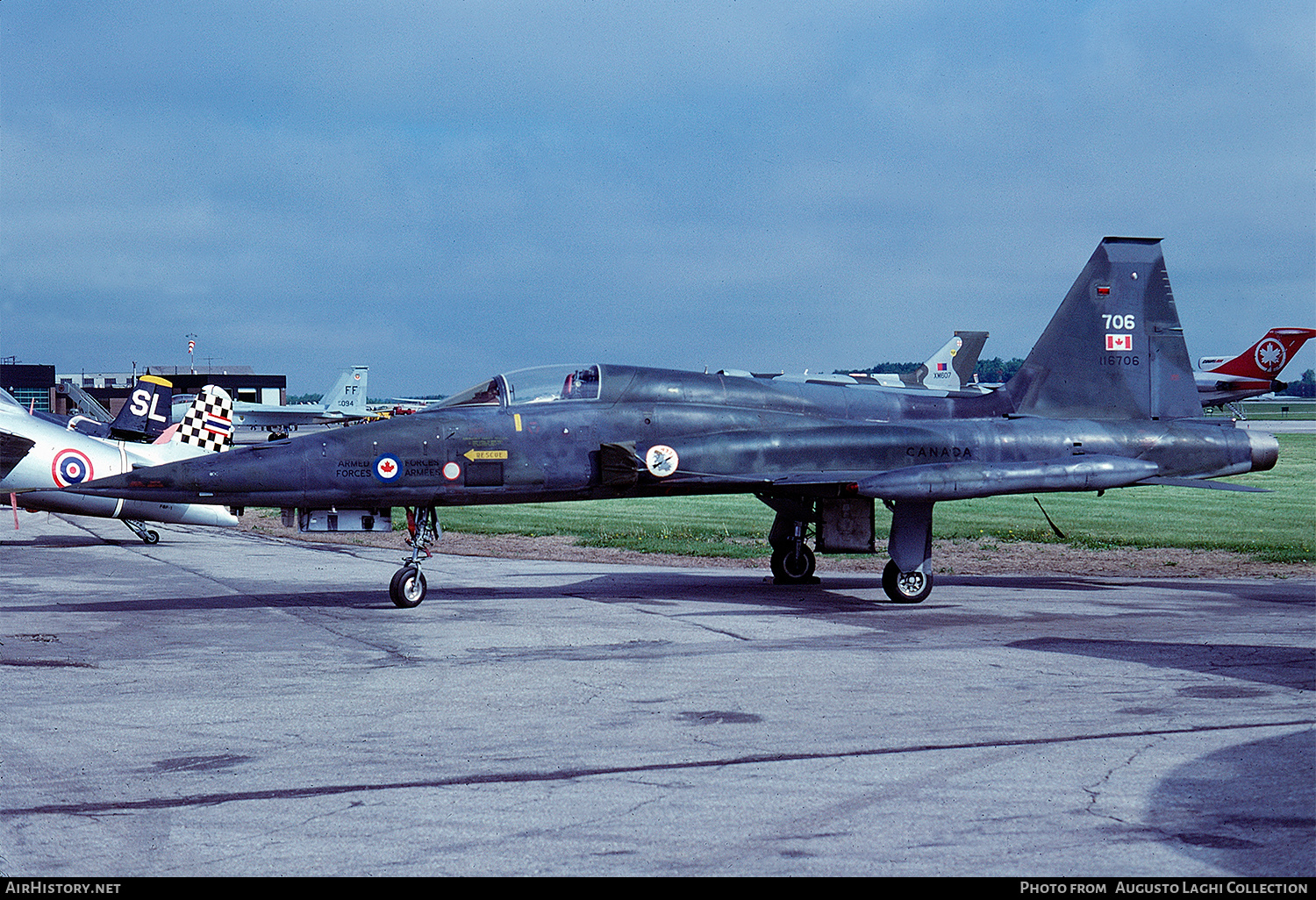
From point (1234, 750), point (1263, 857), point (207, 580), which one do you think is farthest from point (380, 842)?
point (207, 580)

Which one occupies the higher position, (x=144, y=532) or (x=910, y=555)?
(x=910, y=555)

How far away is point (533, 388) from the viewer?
15.5 m

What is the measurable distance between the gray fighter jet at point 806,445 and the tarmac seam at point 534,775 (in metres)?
7.11

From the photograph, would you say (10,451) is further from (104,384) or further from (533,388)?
(104,384)

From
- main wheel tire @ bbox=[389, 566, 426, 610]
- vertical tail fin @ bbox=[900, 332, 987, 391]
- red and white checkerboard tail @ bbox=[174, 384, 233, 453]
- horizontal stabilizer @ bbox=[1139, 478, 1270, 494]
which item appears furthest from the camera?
vertical tail fin @ bbox=[900, 332, 987, 391]

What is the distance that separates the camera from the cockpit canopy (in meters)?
15.4

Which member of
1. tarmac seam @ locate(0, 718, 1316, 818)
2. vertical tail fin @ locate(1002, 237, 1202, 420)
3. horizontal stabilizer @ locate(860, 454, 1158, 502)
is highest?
vertical tail fin @ locate(1002, 237, 1202, 420)

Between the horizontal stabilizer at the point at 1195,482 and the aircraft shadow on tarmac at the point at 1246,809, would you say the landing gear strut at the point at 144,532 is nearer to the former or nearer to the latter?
the horizontal stabilizer at the point at 1195,482

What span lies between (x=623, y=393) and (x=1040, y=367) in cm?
664

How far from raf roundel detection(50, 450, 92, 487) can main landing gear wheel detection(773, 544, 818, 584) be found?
12.3 meters

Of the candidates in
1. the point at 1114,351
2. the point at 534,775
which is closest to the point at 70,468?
the point at 534,775

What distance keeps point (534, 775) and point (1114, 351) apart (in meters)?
13.6

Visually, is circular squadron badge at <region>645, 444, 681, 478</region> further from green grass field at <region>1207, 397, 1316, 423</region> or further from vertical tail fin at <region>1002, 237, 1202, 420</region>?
green grass field at <region>1207, 397, 1316, 423</region>

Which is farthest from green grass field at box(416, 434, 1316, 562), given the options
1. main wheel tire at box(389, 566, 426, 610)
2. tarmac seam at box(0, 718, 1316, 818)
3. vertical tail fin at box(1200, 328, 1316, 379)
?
vertical tail fin at box(1200, 328, 1316, 379)
